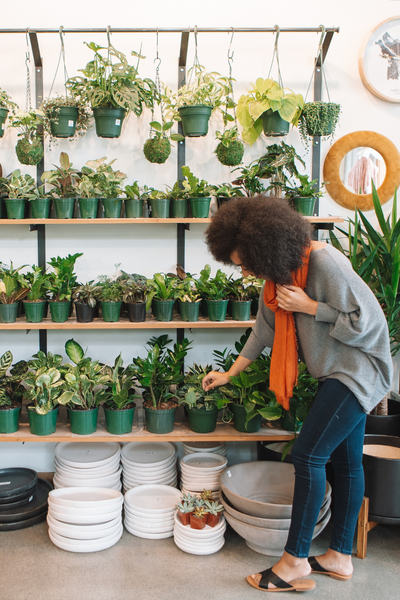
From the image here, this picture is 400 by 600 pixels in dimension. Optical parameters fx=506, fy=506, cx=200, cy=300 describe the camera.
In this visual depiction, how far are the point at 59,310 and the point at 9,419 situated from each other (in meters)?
0.61

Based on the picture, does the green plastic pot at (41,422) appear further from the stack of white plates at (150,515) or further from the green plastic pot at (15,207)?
the green plastic pot at (15,207)

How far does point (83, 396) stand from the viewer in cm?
261

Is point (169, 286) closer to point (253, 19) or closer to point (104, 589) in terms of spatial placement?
point (104, 589)

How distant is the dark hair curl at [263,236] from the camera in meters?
1.80

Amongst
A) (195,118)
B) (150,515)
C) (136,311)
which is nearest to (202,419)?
(150,515)

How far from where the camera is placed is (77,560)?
234 centimetres

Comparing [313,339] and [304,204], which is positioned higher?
[304,204]

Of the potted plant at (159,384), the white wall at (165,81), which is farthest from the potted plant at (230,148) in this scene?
the potted plant at (159,384)

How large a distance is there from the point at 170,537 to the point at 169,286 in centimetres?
127

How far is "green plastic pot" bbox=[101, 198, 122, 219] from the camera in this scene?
2733 mm

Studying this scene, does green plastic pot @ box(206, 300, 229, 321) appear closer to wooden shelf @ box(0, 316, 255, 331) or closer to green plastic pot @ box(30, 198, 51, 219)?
wooden shelf @ box(0, 316, 255, 331)

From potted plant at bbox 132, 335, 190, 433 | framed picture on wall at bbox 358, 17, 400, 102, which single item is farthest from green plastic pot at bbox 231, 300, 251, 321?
framed picture on wall at bbox 358, 17, 400, 102

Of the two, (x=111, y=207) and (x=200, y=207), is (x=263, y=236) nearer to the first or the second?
(x=200, y=207)

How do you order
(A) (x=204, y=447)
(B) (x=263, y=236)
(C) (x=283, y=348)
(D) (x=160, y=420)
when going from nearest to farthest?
(B) (x=263, y=236) → (C) (x=283, y=348) → (D) (x=160, y=420) → (A) (x=204, y=447)
